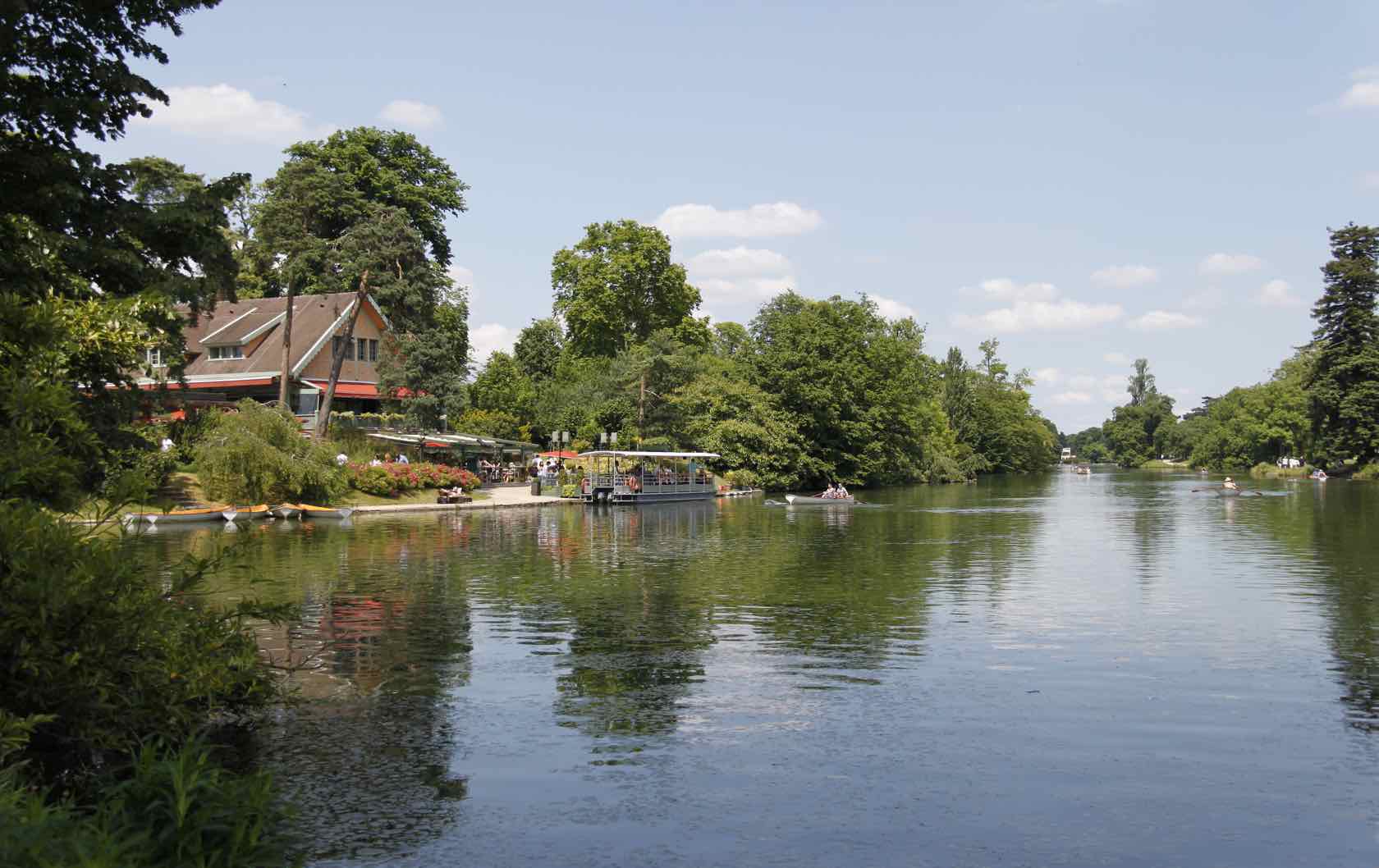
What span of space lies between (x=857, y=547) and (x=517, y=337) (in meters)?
85.9

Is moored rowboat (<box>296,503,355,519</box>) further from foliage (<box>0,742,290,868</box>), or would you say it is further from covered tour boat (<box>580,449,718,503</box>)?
foliage (<box>0,742,290,868</box>)

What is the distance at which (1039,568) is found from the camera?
3147 centimetres

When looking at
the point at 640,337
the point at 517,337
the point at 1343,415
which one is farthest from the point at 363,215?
the point at 1343,415

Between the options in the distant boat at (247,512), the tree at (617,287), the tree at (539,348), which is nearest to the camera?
the distant boat at (247,512)

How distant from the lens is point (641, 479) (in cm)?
Result: 6594

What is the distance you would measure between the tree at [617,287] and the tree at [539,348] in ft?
29.8

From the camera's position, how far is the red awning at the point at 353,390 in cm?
6938

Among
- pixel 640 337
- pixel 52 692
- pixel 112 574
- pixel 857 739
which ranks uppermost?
pixel 640 337

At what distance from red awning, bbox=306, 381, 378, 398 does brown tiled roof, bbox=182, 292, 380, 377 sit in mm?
2355

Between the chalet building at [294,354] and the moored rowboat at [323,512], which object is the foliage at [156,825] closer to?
the moored rowboat at [323,512]

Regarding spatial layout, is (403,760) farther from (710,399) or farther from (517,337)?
(517,337)

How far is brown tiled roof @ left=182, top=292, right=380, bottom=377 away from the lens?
2682 inches

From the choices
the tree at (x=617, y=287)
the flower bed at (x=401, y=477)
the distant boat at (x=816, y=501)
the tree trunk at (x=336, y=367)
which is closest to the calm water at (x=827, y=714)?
the flower bed at (x=401, y=477)

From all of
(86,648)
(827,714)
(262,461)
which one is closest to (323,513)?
(262,461)
